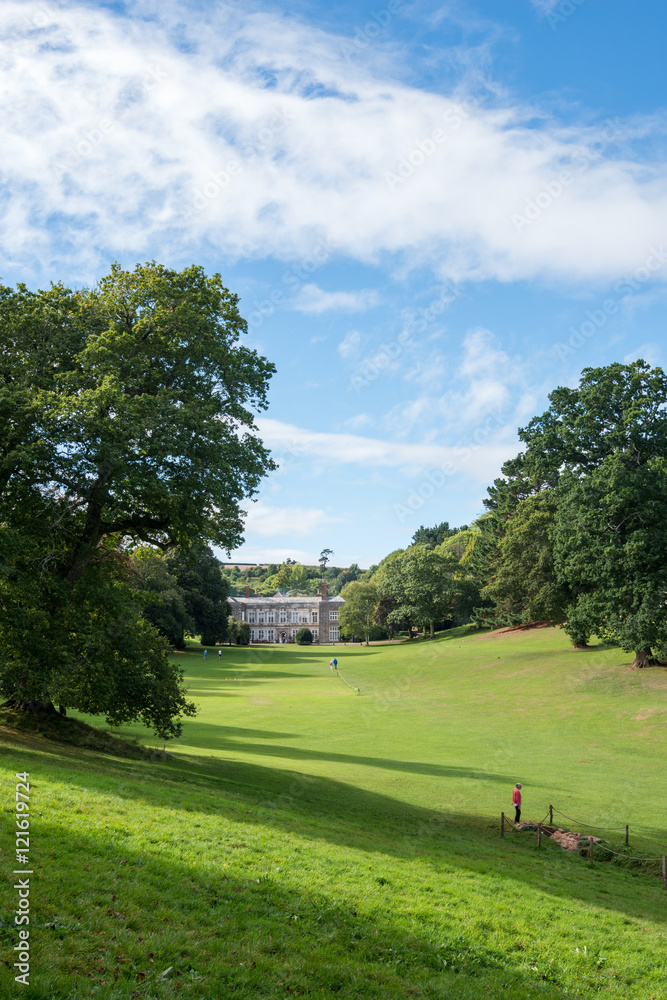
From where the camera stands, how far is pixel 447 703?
A: 45.9 m

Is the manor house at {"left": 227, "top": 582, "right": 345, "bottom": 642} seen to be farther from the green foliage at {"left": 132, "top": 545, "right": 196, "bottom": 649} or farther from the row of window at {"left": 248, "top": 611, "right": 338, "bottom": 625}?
the green foliage at {"left": 132, "top": 545, "right": 196, "bottom": 649}

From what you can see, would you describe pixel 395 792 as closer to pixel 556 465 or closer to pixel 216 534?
pixel 216 534

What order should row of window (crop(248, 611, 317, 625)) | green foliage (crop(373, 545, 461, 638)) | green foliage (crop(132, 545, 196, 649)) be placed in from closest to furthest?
green foliage (crop(132, 545, 196, 649)), green foliage (crop(373, 545, 461, 638)), row of window (crop(248, 611, 317, 625))

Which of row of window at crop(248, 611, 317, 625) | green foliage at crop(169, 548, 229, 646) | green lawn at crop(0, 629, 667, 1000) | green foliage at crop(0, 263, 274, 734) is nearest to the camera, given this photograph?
green lawn at crop(0, 629, 667, 1000)

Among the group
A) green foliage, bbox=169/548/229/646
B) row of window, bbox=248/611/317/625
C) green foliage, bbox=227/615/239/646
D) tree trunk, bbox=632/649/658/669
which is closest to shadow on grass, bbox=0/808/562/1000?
tree trunk, bbox=632/649/658/669

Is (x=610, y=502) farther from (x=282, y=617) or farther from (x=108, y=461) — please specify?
(x=282, y=617)

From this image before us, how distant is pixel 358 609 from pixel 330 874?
88775 mm

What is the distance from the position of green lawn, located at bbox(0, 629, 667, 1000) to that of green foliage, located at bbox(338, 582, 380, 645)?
67.9m

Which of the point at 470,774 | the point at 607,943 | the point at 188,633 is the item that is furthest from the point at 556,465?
the point at 188,633

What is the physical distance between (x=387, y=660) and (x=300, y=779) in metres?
51.1

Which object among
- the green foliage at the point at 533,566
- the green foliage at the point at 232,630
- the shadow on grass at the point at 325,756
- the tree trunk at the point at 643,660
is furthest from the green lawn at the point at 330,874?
the green foliage at the point at 232,630

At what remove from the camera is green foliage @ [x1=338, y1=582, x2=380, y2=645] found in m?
99.6

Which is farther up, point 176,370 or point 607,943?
point 176,370

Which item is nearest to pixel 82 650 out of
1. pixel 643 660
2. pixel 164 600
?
pixel 643 660
